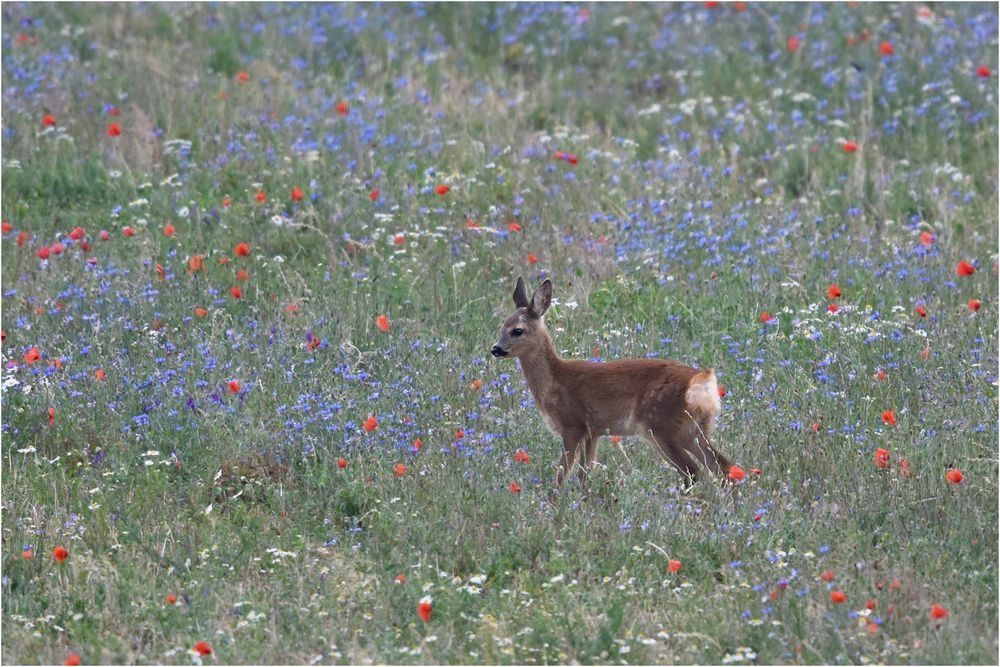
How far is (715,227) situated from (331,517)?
429 centimetres

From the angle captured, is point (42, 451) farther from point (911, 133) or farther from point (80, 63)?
point (911, 133)

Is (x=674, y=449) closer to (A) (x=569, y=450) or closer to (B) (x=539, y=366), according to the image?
(A) (x=569, y=450)

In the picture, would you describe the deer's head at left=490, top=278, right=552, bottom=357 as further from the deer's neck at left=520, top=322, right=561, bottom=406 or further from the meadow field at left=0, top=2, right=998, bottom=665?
the meadow field at left=0, top=2, right=998, bottom=665

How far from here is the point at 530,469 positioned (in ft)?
25.7

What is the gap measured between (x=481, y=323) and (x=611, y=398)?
6.02 ft

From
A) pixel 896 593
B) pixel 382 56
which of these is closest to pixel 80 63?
pixel 382 56

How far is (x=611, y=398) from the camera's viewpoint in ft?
26.3

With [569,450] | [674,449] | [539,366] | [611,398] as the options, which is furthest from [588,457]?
[539,366]

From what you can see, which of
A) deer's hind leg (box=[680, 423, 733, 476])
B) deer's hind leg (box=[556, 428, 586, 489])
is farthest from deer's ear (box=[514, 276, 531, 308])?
deer's hind leg (box=[680, 423, 733, 476])

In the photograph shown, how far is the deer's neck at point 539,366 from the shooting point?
8406 millimetres

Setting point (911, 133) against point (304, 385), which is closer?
point (304, 385)

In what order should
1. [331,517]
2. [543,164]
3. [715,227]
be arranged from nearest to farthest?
[331,517], [715,227], [543,164]

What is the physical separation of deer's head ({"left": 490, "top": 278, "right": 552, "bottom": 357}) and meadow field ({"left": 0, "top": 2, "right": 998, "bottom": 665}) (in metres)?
0.34

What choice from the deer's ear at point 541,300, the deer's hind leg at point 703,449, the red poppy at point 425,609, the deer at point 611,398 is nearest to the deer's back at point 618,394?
the deer at point 611,398
